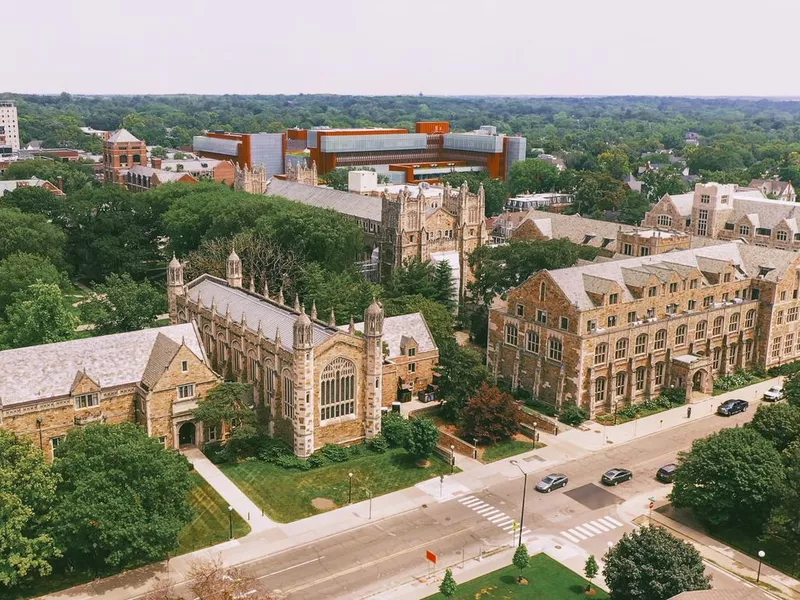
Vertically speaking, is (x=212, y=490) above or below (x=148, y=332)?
below

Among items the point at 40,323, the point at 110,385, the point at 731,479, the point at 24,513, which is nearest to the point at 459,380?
the point at 731,479

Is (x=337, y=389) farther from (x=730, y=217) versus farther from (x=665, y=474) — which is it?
(x=730, y=217)

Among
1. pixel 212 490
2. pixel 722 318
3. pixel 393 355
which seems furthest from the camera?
pixel 722 318

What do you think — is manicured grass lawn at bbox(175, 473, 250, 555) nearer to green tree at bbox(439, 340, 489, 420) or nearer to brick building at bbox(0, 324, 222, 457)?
brick building at bbox(0, 324, 222, 457)

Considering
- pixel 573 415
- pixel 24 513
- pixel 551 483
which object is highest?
pixel 24 513

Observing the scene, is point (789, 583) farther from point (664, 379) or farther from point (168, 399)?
point (168, 399)

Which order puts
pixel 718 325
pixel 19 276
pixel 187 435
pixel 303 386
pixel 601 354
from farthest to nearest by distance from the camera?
1. pixel 19 276
2. pixel 718 325
3. pixel 601 354
4. pixel 187 435
5. pixel 303 386

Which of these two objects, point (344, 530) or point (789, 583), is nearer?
point (789, 583)

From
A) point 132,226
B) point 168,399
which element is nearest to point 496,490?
point 168,399

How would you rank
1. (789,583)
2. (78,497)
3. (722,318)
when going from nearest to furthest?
(78,497), (789,583), (722,318)
